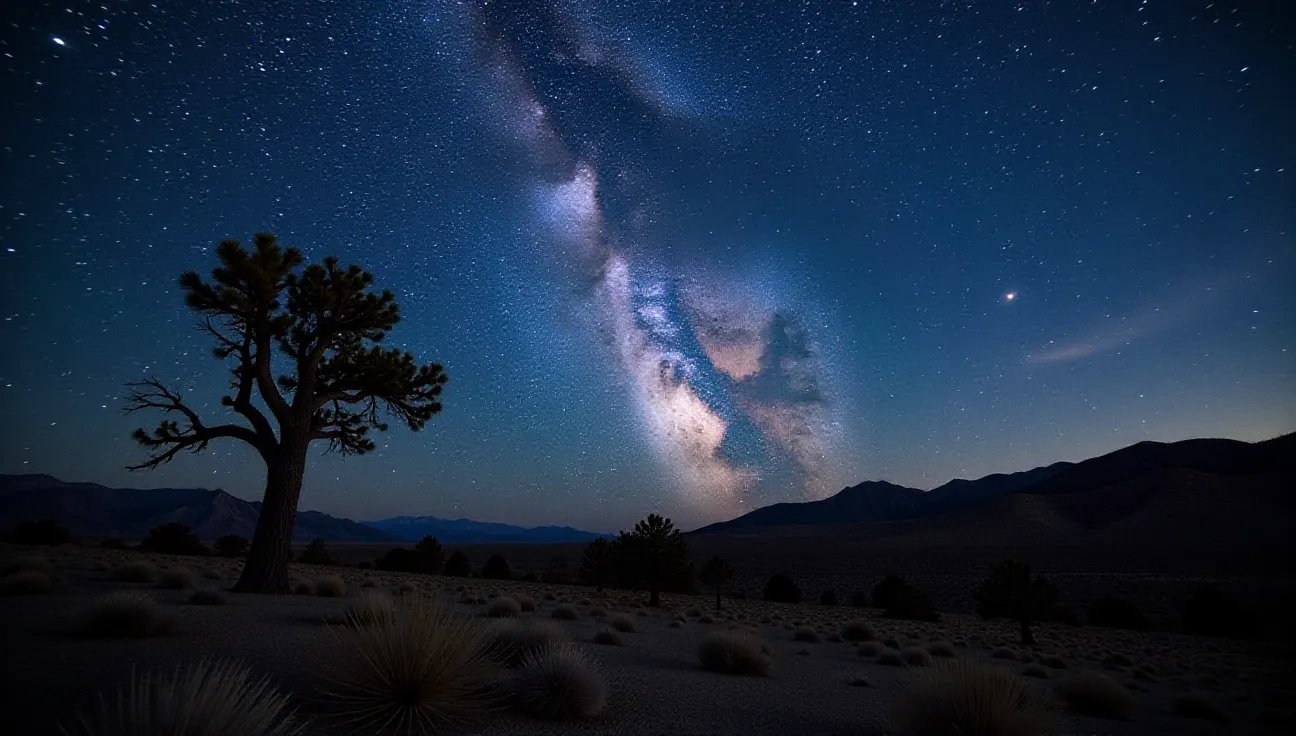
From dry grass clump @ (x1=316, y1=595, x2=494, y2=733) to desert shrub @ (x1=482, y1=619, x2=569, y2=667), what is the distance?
1526 mm

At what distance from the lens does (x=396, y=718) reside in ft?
14.8

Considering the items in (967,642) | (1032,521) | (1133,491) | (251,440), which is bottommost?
(967,642)

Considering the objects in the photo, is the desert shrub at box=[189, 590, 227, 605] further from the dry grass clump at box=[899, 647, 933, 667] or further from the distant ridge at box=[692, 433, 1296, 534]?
the distant ridge at box=[692, 433, 1296, 534]

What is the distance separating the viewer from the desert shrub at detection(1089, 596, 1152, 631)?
109 ft

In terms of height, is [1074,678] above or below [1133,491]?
below

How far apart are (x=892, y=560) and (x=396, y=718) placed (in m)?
79.4

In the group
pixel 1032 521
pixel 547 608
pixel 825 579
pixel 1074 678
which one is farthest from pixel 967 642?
pixel 1032 521

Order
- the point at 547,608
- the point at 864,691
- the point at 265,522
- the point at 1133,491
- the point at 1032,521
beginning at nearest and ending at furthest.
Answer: the point at 864,691 < the point at 265,522 < the point at 547,608 < the point at 1032,521 < the point at 1133,491

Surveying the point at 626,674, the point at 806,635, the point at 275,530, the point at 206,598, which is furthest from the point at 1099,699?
the point at 275,530

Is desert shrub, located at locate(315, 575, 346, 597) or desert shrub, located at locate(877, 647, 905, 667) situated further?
desert shrub, located at locate(315, 575, 346, 597)

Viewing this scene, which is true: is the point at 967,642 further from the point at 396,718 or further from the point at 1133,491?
the point at 1133,491

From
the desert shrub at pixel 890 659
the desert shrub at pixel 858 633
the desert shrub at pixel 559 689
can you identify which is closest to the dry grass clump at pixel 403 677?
the desert shrub at pixel 559 689

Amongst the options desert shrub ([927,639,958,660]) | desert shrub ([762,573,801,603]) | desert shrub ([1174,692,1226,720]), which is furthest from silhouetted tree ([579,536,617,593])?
desert shrub ([1174,692,1226,720])

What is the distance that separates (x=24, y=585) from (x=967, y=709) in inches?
561
